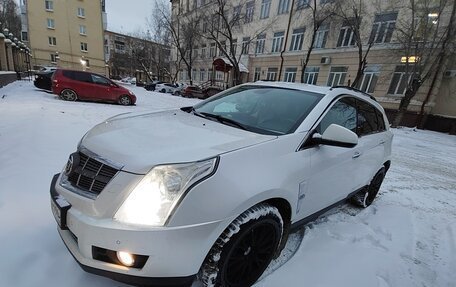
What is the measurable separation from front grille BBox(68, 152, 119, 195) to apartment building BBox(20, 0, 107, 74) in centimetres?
4242

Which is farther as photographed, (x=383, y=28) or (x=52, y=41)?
(x=52, y=41)

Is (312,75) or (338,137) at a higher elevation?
(312,75)

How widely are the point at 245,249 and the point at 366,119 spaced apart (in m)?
2.36

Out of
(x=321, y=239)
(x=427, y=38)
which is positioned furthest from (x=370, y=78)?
(x=321, y=239)

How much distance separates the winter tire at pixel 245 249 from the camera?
5.43 ft

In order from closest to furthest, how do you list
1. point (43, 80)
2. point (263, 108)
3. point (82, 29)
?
point (263, 108)
point (43, 80)
point (82, 29)

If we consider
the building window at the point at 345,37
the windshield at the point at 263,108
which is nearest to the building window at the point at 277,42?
the building window at the point at 345,37

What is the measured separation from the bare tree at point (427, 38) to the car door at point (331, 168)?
1542 cm

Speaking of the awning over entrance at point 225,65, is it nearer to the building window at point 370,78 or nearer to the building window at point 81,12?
the building window at point 370,78

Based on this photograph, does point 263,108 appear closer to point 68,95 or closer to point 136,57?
point 68,95

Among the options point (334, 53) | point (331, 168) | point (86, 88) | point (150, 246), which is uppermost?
point (334, 53)

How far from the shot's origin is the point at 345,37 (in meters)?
20.4

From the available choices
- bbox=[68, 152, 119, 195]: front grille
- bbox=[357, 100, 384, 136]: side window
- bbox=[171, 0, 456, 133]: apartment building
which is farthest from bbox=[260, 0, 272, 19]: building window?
bbox=[68, 152, 119, 195]: front grille

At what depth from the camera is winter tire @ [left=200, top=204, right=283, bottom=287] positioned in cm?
165
